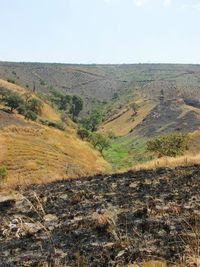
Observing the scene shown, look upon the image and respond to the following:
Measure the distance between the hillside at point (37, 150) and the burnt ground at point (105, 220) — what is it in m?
60.8

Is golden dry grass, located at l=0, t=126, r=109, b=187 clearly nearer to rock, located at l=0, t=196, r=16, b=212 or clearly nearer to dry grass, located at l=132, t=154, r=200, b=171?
dry grass, located at l=132, t=154, r=200, b=171

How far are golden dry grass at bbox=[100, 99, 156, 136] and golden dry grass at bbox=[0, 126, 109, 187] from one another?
1862 inches

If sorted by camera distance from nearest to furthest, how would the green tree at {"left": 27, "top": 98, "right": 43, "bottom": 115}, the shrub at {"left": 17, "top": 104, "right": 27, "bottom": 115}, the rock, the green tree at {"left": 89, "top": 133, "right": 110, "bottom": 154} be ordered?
the rock, the green tree at {"left": 89, "top": 133, "right": 110, "bottom": 154}, the shrub at {"left": 17, "top": 104, "right": 27, "bottom": 115}, the green tree at {"left": 27, "top": 98, "right": 43, "bottom": 115}

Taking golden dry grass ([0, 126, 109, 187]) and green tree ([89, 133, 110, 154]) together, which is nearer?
golden dry grass ([0, 126, 109, 187])

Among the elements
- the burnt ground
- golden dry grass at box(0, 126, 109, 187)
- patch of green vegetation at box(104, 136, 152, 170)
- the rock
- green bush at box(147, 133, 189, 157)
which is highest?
the burnt ground

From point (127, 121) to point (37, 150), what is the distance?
7915 cm

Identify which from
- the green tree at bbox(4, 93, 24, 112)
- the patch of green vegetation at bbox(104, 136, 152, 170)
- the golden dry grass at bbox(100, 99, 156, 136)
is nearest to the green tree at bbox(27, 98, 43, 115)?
the green tree at bbox(4, 93, 24, 112)

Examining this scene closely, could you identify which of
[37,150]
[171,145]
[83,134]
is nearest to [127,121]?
[83,134]

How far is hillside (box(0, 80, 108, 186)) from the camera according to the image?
81875 mm

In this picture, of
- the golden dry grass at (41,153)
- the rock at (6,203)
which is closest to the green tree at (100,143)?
the golden dry grass at (41,153)

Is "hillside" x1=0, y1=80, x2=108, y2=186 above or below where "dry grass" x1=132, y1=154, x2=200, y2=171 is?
below

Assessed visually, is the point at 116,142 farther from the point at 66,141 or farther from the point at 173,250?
the point at 173,250

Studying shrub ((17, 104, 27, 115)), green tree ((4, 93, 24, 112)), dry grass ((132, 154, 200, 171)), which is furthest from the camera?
shrub ((17, 104, 27, 115))

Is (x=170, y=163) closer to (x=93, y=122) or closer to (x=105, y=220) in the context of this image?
(x=105, y=220)
